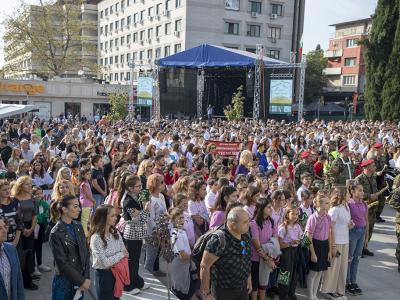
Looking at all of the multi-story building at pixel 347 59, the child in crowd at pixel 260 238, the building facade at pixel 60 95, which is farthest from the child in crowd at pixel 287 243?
the multi-story building at pixel 347 59

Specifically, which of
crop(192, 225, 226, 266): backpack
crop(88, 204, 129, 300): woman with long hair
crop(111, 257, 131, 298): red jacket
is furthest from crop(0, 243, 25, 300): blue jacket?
crop(192, 225, 226, 266): backpack

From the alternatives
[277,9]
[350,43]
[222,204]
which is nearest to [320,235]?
[222,204]

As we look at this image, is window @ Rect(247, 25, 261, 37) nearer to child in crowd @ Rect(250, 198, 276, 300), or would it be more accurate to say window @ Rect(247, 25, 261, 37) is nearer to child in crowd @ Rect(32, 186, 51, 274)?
child in crowd @ Rect(32, 186, 51, 274)

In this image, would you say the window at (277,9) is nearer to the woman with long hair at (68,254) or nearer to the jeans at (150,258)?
the jeans at (150,258)

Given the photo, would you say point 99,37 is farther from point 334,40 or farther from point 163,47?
point 334,40

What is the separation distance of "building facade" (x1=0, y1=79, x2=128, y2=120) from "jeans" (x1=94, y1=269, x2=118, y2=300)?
1374 inches

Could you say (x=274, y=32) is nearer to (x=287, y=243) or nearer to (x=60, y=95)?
(x=60, y=95)

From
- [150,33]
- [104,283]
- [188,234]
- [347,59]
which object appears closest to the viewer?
[104,283]

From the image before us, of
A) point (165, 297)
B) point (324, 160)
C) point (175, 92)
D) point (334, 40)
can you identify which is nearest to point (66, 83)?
point (175, 92)

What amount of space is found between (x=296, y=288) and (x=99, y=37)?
66.6 meters

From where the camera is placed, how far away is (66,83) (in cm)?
4072

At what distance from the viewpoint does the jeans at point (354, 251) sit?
21.5ft

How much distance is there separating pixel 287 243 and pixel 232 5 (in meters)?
46.6

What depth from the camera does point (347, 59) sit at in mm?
64188
